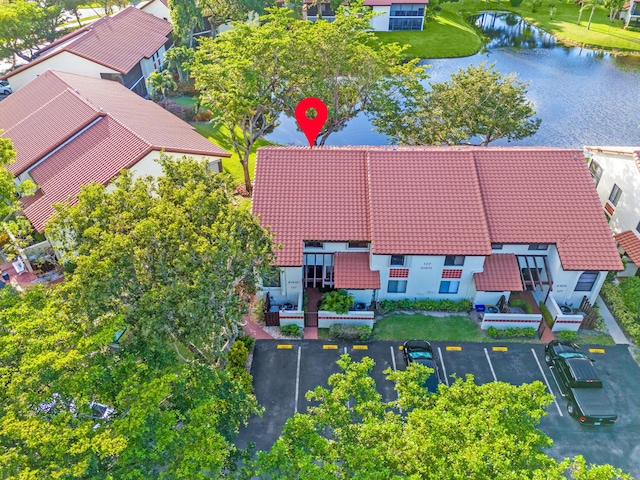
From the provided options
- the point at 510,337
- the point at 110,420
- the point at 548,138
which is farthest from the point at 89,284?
the point at 548,138

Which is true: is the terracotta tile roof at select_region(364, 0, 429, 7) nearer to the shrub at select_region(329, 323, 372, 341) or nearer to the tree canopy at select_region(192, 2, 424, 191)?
the tree canopy at select_region(192, 2, 424, 191)

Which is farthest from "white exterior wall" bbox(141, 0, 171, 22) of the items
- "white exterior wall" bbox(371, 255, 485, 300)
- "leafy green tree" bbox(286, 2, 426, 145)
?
"white exterior wall" bbox(371, 255, 485, 300)

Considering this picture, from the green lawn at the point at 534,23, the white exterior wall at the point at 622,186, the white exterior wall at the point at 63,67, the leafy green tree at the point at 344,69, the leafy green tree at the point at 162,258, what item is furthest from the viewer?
the green lawn at the point at 534,23

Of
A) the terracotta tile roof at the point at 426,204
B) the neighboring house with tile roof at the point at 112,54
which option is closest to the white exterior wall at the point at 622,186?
the terracotta tile roof at the point at 426,204

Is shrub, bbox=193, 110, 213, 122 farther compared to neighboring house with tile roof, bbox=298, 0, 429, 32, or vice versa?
neighboring house with tile roof, bbox=298, 0, 429, 32

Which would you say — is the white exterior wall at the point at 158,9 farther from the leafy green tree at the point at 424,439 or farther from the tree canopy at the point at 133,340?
the leafy green tree at the point at 424,439

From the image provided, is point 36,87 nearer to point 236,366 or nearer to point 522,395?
point 236,366
